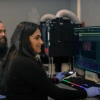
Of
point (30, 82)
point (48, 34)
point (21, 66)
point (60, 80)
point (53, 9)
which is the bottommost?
point (60, 80)

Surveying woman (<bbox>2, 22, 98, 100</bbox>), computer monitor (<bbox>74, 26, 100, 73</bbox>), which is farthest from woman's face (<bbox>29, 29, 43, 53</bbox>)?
computer monitor (<bbox>74, 26, 100, 73</bbox>)

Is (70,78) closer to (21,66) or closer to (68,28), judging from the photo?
(68,28)

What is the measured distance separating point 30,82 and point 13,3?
8.56 feet

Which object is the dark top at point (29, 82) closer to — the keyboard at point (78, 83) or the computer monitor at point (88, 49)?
the keyboard at point (78, 83)

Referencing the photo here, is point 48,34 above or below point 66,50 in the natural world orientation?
above

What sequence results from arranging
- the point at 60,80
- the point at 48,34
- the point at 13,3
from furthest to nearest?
the point at 13,3 < the point at 48,34 < the point at 60,80

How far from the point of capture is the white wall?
148 inches

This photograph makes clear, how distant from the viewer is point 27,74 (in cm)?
141

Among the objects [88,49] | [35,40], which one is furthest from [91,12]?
[35,40]

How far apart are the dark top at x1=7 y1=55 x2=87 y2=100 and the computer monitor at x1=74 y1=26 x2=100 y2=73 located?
67 cm

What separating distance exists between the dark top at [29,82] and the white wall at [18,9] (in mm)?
2402

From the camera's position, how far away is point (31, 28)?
151 centimetres

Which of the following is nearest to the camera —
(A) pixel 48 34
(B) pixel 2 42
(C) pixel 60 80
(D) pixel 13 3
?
(C) pixel 60 80

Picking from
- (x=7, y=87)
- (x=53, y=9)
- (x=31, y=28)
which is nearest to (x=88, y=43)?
(x=31, y=28)
